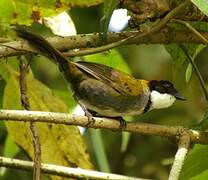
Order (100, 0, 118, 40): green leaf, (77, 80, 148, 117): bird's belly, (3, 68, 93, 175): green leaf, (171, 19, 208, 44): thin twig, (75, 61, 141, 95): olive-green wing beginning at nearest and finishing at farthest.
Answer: (100, 0, 118, 40): green leaf, (171, 19, 208, 44): thin twig, (3, 68, 93, 175): green leaf, (75, 61, 141, 95): olive-green wing, (77, 80, 148, 117): bird's belly

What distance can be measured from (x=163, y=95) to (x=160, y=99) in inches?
1.0

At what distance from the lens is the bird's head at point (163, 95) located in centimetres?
253

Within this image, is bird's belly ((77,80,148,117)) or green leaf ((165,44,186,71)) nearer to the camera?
green leaf ((165,44,186,71))

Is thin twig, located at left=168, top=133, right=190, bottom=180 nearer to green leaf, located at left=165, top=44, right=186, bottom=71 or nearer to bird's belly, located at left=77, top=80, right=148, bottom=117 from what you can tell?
green leaf, located at left=165, top=44, right=186, bottom=71

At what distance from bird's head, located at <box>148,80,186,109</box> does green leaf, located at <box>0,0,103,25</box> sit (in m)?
0.74

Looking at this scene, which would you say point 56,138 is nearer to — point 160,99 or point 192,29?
point 160,99

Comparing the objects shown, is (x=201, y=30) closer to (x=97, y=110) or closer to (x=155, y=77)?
(x=97, y=110)

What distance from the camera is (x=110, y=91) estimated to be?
8.34 ft

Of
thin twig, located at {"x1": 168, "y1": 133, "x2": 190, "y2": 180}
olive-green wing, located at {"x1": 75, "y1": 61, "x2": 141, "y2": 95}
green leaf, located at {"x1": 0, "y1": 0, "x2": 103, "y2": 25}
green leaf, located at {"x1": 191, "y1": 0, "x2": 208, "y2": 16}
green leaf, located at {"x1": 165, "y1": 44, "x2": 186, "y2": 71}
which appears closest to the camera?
green leaf, located at {"x1": 191, "y1": 0, "x2": 208, "y2": 16}

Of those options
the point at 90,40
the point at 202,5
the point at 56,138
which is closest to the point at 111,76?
the point at 56,138

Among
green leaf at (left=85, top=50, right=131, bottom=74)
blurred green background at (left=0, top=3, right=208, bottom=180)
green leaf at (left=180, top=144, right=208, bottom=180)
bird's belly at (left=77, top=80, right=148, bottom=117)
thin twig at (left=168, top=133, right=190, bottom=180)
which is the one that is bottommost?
thin twig at (left=168, top=133, right=190, bottom=180)

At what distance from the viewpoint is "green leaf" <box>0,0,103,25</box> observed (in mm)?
1904

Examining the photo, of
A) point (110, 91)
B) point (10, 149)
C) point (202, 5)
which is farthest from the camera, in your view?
point (110, 91)

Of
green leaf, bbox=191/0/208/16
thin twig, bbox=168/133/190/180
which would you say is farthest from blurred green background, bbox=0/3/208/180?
green leaf, bbox=191/0/208/16
